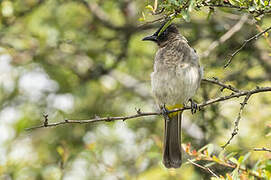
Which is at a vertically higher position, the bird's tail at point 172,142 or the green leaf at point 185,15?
the green leaf at point 185,15

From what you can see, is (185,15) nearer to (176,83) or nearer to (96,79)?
(176,83)

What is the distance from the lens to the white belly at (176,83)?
385 cm

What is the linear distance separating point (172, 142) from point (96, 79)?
71.8 inches

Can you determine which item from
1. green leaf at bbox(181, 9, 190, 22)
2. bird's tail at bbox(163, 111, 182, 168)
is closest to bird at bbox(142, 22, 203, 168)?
bird's tail at bbox(163, 111, 182, 168)

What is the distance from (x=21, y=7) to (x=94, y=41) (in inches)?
37.0

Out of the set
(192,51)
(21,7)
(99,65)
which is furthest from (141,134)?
(21,7)

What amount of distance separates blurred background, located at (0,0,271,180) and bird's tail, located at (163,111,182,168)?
0.35 m

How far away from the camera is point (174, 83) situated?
12.7ft

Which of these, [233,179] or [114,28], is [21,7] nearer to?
[114,28]

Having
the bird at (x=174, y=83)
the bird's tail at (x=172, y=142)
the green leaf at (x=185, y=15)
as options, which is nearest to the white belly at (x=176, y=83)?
the bird at (x=174, y=83)

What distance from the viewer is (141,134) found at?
5.43 meters

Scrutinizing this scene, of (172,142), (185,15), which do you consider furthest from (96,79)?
(185,15)

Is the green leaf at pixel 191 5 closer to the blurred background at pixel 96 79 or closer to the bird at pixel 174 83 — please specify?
the bird at pixel 174 83

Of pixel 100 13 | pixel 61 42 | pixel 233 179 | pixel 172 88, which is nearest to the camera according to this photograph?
pixel 233 179
